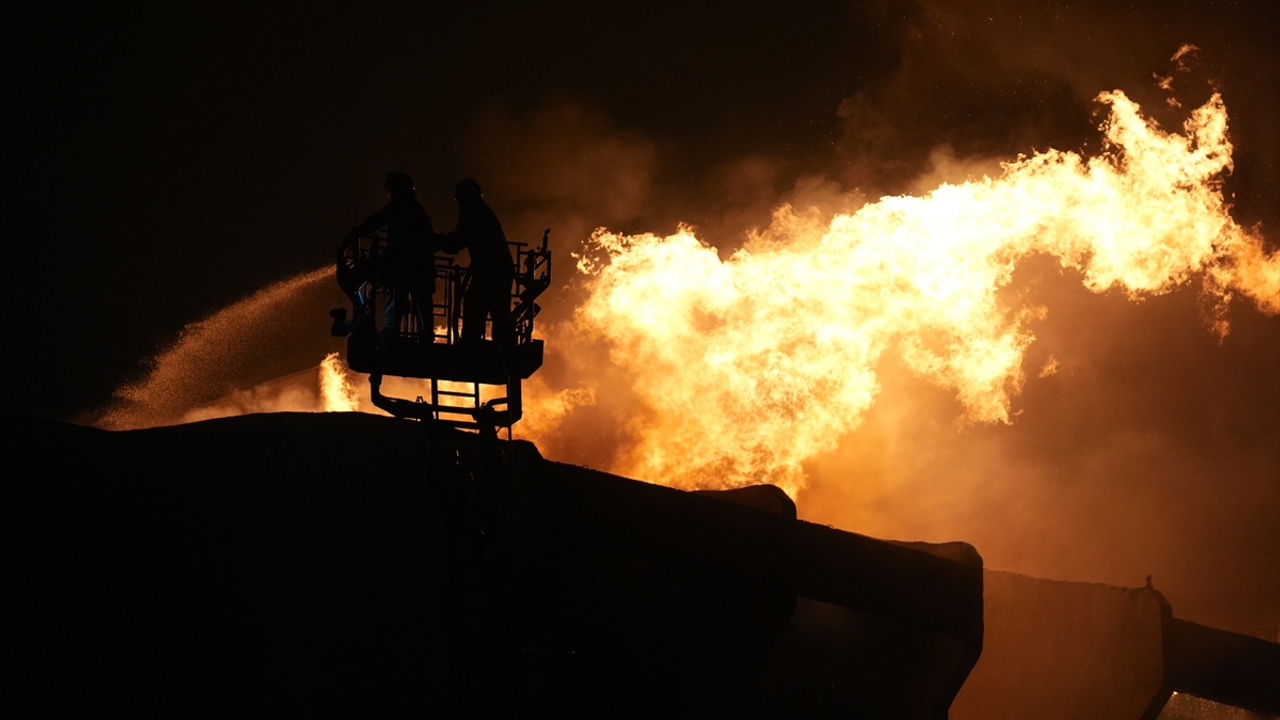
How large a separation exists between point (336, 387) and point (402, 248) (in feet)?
45.5

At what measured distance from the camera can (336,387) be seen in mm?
21875

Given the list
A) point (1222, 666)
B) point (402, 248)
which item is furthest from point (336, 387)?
point (1222, 666)

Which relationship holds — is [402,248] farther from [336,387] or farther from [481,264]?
[336,387]

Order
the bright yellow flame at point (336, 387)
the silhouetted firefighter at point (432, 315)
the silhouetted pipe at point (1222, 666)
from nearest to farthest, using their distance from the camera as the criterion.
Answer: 1. the silhouetted firefighter at point (432, 315)
2. the silhouetted pipe at point (1222, 666)
3. the bright yellow flame at point (336, 387)

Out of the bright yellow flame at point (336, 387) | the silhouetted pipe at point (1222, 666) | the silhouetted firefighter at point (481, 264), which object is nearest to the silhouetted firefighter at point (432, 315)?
the silhouetted firefighter at point (481, 264)

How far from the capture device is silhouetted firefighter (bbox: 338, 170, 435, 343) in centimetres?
863

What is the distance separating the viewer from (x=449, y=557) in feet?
25.8

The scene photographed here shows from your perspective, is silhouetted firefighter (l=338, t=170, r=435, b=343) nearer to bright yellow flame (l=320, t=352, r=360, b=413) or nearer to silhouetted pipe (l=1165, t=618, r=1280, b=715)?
silhouetted pipe (l=1165, t=618, r=1280, b=715)

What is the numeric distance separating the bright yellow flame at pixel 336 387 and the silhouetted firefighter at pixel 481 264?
45.0 feet

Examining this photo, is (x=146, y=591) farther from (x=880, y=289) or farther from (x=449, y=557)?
(x=880, y=289)

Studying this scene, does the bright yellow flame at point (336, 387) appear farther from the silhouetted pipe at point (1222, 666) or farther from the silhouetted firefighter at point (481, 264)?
the silhouetted pipe at point (1222, 666)

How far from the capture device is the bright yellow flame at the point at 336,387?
21781 mm

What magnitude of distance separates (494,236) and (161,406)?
49.4 ft

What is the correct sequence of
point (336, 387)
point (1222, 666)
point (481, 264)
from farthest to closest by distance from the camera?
point (336, 387)
point (1222, 666)
point (481, 264)
